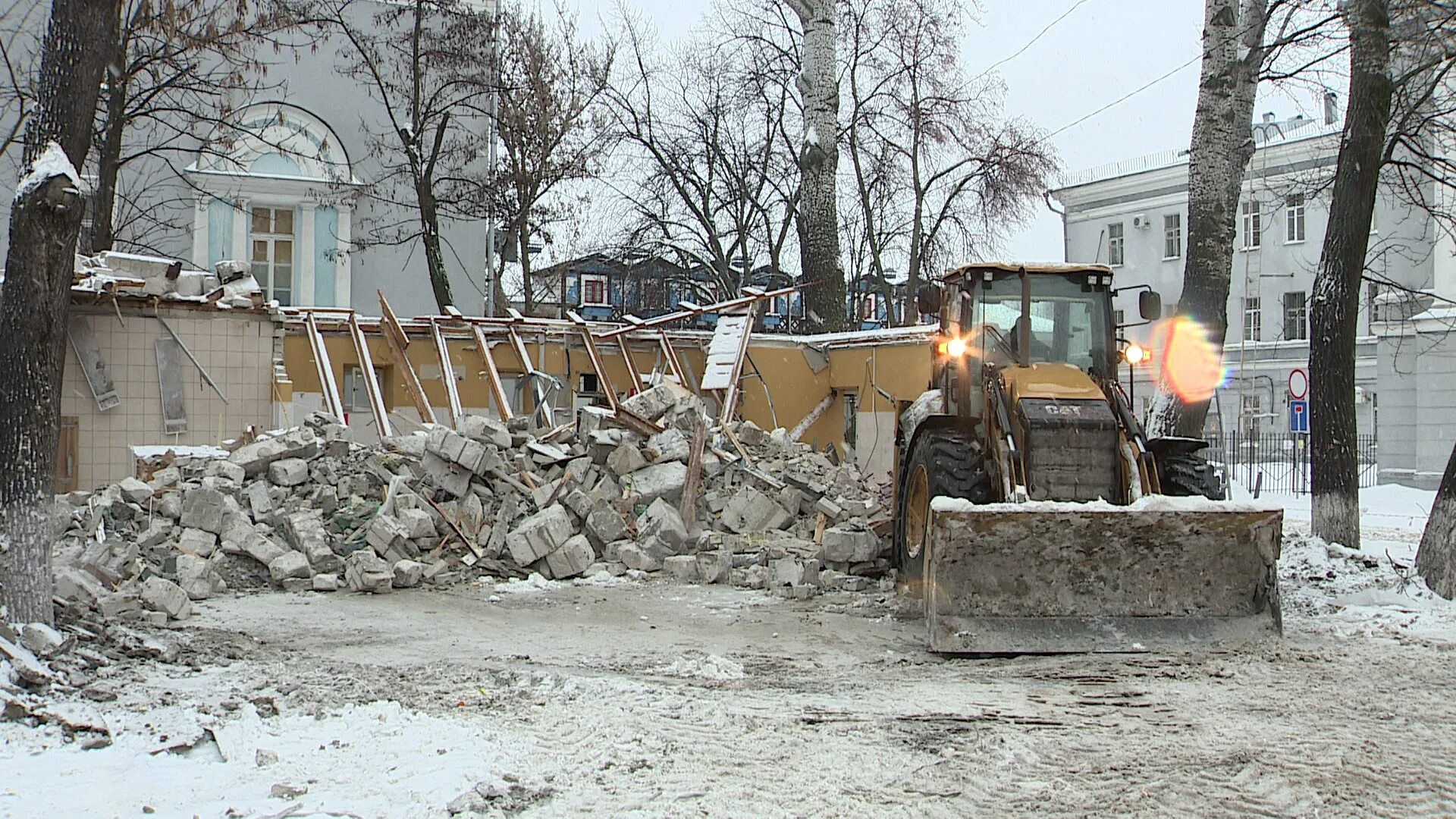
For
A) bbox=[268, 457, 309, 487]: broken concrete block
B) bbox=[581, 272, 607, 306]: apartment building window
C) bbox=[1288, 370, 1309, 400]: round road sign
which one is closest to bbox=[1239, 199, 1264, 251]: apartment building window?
bbox=[1288, 370, 1309, 400]: round road sign

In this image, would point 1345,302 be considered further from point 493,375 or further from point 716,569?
point 493,375

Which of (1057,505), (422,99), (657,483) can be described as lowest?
(657,483)

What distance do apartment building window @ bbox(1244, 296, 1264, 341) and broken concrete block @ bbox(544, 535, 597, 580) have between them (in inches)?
1403

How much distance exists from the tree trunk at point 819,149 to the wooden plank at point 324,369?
7.74 metres

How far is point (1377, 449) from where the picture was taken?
2948cm

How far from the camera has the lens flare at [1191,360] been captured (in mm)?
12133

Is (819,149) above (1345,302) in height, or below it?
above

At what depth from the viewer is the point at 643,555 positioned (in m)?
12.7

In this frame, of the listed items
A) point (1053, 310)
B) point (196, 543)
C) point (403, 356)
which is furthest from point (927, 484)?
point (403, 356)

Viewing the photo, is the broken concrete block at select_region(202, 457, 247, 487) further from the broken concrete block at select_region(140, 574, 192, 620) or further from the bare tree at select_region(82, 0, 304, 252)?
the bare tree at select_region(82, 0, 304, 252)

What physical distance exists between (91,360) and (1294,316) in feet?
121

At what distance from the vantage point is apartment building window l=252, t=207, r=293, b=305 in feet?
83.5

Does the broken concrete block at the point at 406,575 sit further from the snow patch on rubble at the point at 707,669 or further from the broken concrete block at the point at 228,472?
the snow patch on rubble at the point at 707,669

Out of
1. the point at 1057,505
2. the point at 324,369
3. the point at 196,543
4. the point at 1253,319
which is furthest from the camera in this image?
the point at 1253,319
